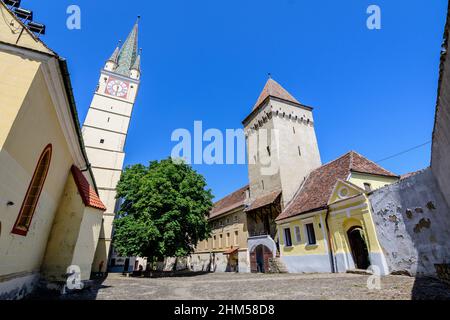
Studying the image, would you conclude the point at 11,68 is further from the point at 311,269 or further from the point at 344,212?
the point at 311,269

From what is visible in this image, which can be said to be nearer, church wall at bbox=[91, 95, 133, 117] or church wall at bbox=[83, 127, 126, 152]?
church wall at bbox=[83, 127, 126, 152]

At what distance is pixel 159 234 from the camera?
18.8 meters

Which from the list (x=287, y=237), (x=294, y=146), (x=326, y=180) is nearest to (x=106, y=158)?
(x=294, y=146)

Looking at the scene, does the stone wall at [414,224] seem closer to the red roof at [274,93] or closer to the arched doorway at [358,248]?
the arched doorway at [358,248]

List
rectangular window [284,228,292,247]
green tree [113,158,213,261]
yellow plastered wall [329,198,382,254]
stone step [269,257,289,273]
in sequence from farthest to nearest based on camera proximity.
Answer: rectangular window [284,228,292,247], stone step [269,257,289,273], green tree [113,158,213,261], yellow plastered wall [329,198,382,254]

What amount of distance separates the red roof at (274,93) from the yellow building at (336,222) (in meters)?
11.3

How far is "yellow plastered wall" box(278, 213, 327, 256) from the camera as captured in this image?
17.4 metres

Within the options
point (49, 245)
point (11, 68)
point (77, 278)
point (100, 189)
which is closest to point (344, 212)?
point (77, 278)

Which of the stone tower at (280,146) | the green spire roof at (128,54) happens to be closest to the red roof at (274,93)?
the stone tower at (280,146)

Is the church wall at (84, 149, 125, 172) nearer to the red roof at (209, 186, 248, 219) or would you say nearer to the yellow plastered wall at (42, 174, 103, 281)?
the red roof at (209, 186, 248, 219)

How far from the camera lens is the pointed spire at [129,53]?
1556 inches

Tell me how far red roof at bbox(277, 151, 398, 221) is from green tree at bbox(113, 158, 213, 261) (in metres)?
8.29

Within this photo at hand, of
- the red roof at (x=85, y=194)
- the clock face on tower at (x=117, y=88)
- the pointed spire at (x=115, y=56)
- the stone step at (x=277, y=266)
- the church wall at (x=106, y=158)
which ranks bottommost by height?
the stone step at (x=277, y=266)

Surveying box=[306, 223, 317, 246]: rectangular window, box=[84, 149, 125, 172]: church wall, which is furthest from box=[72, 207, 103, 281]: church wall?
box=[84, 149, 125, 172]: church wall
